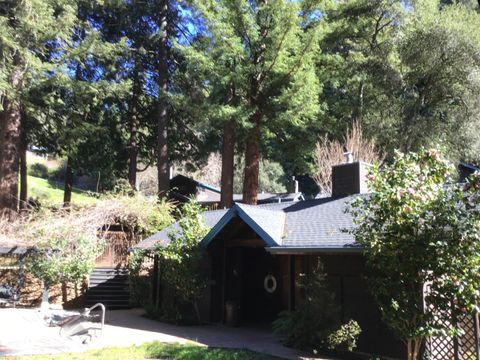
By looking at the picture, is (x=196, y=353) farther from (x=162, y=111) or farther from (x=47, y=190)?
(x=47, y=190)

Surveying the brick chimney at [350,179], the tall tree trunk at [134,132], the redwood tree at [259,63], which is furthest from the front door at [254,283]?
the tall tree trunk at [134,132]

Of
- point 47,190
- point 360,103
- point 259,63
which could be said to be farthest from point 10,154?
point 47,190

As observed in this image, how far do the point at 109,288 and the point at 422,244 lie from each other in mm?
14046

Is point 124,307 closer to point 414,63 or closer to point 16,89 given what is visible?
point 16,89

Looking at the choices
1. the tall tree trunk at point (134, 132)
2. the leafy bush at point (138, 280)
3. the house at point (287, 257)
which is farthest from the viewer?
the tall tree trunk at point (134, 132)

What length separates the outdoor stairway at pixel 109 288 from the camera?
673 inches

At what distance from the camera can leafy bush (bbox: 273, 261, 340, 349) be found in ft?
31.3

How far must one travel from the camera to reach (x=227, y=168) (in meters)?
22.1

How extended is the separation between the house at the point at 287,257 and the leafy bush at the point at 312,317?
32cm

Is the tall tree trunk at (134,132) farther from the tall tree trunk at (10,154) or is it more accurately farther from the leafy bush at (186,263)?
the leafy bush at (186,263)

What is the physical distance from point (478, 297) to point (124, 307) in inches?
549

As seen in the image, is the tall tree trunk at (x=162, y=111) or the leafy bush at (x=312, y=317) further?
the tall tree trunk at (x=162, y=111)

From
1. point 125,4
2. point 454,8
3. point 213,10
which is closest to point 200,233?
point 213,10

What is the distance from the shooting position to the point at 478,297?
616 cm
